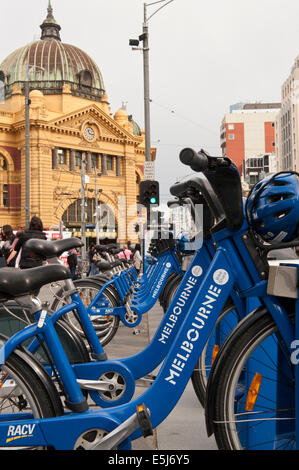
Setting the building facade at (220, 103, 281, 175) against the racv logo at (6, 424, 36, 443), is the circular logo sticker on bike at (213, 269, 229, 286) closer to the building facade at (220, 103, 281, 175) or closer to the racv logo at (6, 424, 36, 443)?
the racv logo at (6, 424, 36, 443)

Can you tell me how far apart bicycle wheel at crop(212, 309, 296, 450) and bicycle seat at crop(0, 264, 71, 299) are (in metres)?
0.93

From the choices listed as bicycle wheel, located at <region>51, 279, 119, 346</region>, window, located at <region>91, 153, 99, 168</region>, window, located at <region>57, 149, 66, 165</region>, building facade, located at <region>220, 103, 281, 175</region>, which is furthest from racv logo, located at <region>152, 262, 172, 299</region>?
building facade, located at <region>220, 103, 281, 175</region>

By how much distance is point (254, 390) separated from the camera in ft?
7.81

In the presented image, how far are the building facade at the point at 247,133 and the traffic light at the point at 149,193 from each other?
8980 cm

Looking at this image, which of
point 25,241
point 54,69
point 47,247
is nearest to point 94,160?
point 54,69

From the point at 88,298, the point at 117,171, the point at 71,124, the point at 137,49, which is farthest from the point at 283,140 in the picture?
the point at 88,298

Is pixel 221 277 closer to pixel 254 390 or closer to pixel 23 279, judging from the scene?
pixel 254 390

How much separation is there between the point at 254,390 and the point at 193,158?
110cm

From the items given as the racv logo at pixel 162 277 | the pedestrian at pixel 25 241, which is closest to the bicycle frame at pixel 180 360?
the racv logo at pixel 162 277

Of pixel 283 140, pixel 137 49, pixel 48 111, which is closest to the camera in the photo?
pixel 137 49

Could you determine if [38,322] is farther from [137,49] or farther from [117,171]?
[117,171]

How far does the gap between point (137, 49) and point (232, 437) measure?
1696 centimetres

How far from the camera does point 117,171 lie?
62.2 m
